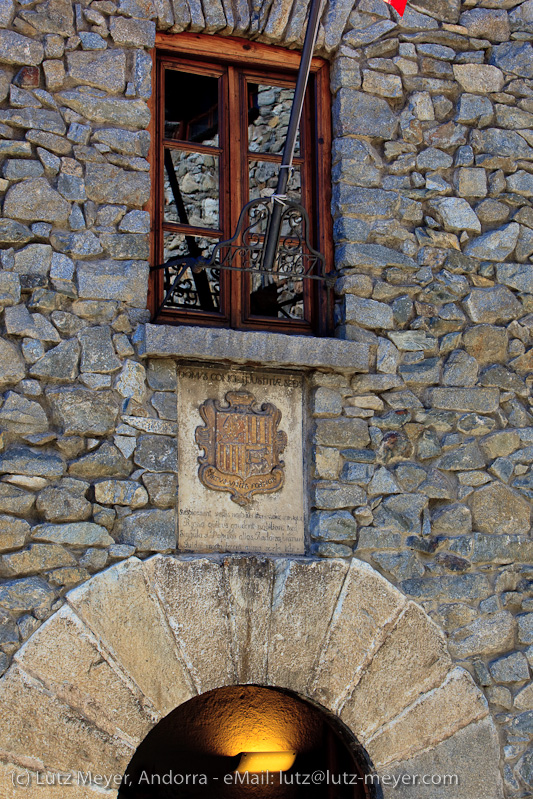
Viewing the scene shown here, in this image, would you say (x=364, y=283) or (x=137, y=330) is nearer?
(x=137, y=330)

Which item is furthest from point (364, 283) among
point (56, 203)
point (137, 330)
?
point (56, 203)

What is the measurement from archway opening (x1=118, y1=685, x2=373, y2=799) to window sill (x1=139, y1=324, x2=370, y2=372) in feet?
7.09

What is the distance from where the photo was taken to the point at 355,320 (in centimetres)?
417

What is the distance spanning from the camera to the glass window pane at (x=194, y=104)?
4.50m

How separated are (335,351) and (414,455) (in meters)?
0.57

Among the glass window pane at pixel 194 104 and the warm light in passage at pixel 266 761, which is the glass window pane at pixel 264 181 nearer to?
the glass window pane at pixel 194 104

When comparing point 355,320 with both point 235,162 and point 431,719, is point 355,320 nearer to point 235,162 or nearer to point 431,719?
point 235,162

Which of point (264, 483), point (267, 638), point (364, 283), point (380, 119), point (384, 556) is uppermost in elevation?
point (380, 119)

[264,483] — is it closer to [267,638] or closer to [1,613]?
[267,638]

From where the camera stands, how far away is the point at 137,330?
12.5 feet

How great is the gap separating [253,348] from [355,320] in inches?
20.6

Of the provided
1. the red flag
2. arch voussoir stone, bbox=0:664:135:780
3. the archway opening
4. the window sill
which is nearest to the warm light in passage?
the archway opening

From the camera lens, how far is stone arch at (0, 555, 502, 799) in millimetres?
3379

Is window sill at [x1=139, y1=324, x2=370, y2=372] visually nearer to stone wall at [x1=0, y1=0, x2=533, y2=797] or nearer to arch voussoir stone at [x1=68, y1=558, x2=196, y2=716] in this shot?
stone wall at [x1=0, y1=0, x2=533, y2=797]
